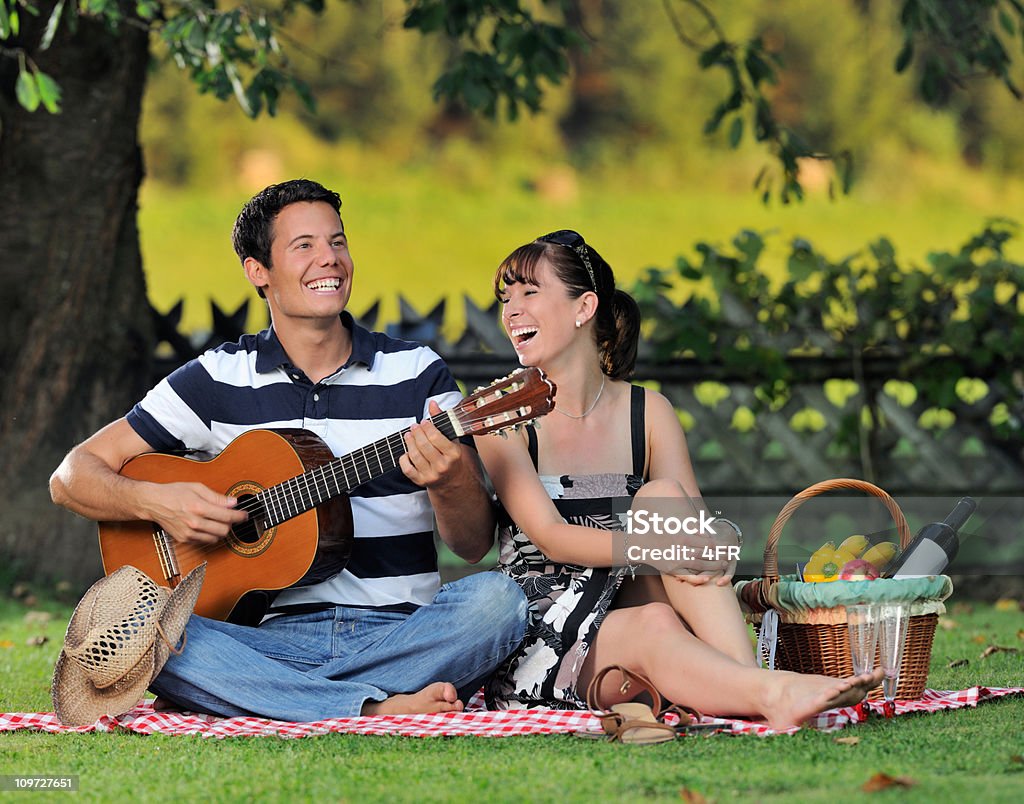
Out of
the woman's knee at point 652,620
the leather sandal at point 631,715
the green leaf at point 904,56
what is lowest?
the leather sandal at point 631,715

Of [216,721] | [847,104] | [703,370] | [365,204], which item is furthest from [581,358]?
[847,104]

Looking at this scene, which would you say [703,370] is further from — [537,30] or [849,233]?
[849,233]

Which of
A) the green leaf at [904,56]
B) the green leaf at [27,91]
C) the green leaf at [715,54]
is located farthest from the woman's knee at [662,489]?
the green leaf at [715,54]

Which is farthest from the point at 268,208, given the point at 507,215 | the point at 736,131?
the point at 507,215

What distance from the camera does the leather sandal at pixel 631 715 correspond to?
282 centimetres

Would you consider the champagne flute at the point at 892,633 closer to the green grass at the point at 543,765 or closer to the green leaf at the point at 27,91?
the green grass at the point at 543,765

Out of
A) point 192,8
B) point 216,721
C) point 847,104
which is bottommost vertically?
point 216,721

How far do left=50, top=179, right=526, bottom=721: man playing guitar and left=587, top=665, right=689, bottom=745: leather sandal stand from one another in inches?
9.1

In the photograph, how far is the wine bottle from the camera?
329 centimetres

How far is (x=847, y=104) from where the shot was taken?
20.2 metres

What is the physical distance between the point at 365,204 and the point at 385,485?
16.2 m

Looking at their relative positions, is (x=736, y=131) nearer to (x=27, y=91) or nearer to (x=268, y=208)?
(x=268, y=208)

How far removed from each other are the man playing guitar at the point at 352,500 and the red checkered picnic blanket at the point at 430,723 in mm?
67

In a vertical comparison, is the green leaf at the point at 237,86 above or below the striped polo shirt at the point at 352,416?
above
